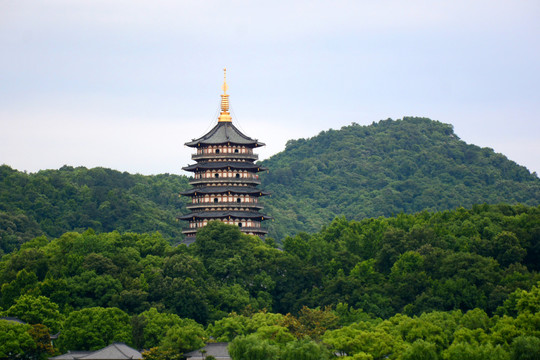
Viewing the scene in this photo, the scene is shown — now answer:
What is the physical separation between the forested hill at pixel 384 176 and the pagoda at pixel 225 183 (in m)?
36.3

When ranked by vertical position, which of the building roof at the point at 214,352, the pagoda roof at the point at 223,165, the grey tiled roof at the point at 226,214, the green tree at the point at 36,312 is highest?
the pagoda roof at the point at 223,165

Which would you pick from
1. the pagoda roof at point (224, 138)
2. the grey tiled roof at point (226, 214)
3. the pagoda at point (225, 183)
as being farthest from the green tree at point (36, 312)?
the pagoda roof at point (224, 138)

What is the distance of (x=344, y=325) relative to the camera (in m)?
67.8

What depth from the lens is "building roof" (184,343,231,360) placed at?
61875 millimetres

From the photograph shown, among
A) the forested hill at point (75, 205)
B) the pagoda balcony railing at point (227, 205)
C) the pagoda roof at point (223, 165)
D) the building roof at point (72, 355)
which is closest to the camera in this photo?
the building roof at point (72, 355)

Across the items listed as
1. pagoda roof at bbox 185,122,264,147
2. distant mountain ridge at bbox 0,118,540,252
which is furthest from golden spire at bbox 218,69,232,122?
distant mountain ridge at bbox 0,118,540,252

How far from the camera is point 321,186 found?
5684 inches

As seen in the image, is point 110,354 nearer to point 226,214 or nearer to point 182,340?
point 182,340

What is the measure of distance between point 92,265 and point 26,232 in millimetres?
28440

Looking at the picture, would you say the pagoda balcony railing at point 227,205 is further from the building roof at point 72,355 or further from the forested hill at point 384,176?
the forested hill at point 384,176

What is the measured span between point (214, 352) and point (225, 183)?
20818 mm

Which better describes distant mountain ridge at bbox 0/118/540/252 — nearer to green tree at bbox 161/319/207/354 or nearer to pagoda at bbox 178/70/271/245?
pagoda at bbox 178/70/271/245

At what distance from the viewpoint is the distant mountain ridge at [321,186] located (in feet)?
351

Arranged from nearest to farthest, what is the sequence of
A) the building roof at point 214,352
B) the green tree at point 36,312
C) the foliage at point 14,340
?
1. the foliage at point 14,340
2. the building roof at point 214,352
3. the green tree at point 36,312
